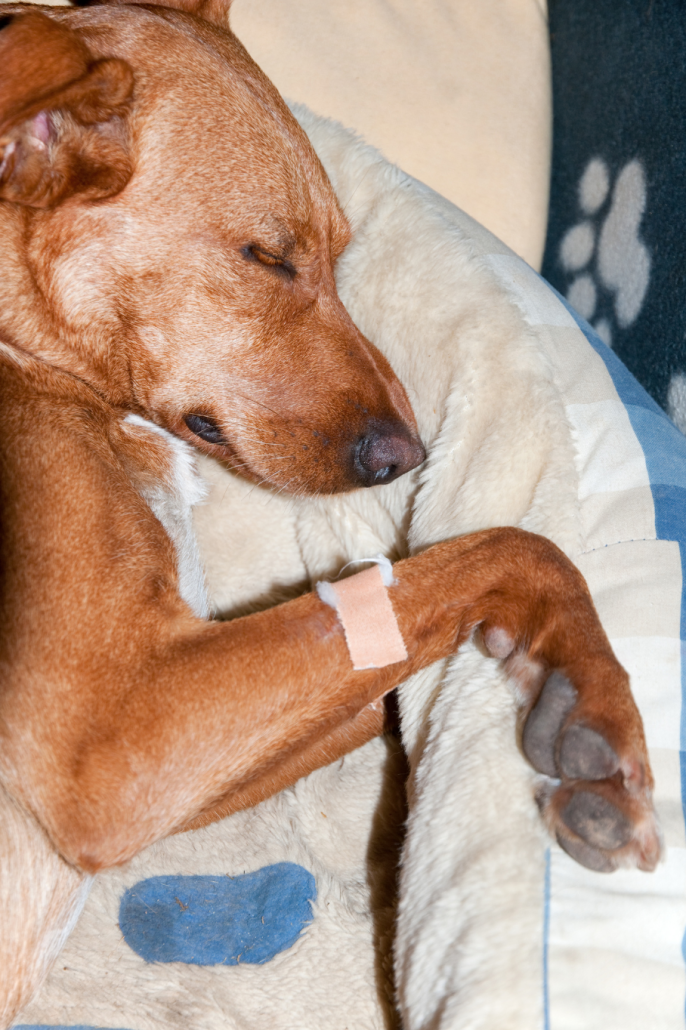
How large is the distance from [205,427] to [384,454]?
1.34 feet

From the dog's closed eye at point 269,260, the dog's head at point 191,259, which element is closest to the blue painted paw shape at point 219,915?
the dog's head at point 191,259

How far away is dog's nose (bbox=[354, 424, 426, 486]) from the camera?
185 cm

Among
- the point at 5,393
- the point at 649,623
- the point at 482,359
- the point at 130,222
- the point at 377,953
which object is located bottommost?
the point at 377,953

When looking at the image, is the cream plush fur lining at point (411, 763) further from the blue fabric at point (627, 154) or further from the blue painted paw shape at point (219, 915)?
the blue fabric at point (627, 154)

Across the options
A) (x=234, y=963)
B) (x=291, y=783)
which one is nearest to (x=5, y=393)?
(x=291, y=783)

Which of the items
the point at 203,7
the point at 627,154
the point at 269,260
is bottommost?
the point at 627,154

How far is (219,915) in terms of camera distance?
200 centimetres

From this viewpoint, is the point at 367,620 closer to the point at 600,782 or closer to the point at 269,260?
the point at 600,782

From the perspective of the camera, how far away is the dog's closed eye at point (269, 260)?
5.84 feet

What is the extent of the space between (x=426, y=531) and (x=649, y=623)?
57 centimetres

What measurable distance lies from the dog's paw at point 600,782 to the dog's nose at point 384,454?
2.04 feet

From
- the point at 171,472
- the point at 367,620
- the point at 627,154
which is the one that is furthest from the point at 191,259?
the point at 627,154

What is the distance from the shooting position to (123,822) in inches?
56.4

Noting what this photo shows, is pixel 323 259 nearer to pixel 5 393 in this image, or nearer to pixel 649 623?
pixel 5 393
